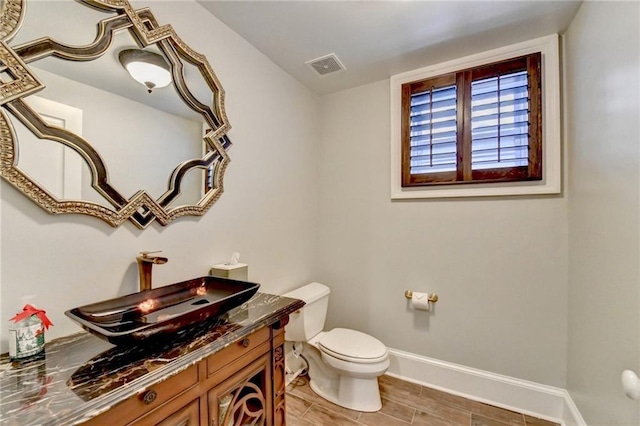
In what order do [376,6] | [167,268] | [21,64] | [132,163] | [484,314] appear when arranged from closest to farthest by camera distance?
[21,64] < [132,163] < [167,268] < [376,6] < [484,314]

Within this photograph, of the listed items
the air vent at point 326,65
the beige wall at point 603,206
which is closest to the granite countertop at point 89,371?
the beige wall at point 603,206

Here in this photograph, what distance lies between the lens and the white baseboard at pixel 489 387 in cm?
180

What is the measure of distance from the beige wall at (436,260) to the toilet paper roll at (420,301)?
0.06 metres

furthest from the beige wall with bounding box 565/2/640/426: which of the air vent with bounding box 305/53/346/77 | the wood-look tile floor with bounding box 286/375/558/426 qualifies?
the air vent with bounding box 305/53/346/77

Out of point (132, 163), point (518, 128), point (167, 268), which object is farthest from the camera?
point (518, 128)

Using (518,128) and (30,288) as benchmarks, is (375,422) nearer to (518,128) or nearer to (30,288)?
(30,288)

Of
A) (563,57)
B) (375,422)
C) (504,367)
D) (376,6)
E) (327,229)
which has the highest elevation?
(376,6)

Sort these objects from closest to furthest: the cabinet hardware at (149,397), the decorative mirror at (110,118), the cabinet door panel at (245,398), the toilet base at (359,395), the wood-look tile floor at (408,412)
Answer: the cabinet hardware at (149,397) < the decorative mirror at (110,118) < the cabinet door panel at (245,398) < the wood-look tile floor at (408,412) < the toilet base at (359,395)

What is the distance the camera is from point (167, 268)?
55.4 inches

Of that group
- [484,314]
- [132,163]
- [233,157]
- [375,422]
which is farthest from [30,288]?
[484,314]

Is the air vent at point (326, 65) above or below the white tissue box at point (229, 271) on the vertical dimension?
above

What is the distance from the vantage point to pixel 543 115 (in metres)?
1.83

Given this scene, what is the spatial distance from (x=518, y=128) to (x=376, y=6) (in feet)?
4.02

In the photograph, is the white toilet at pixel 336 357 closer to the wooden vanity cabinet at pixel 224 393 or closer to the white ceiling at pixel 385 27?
the wooden vanity cabinet at pixel 224 393
